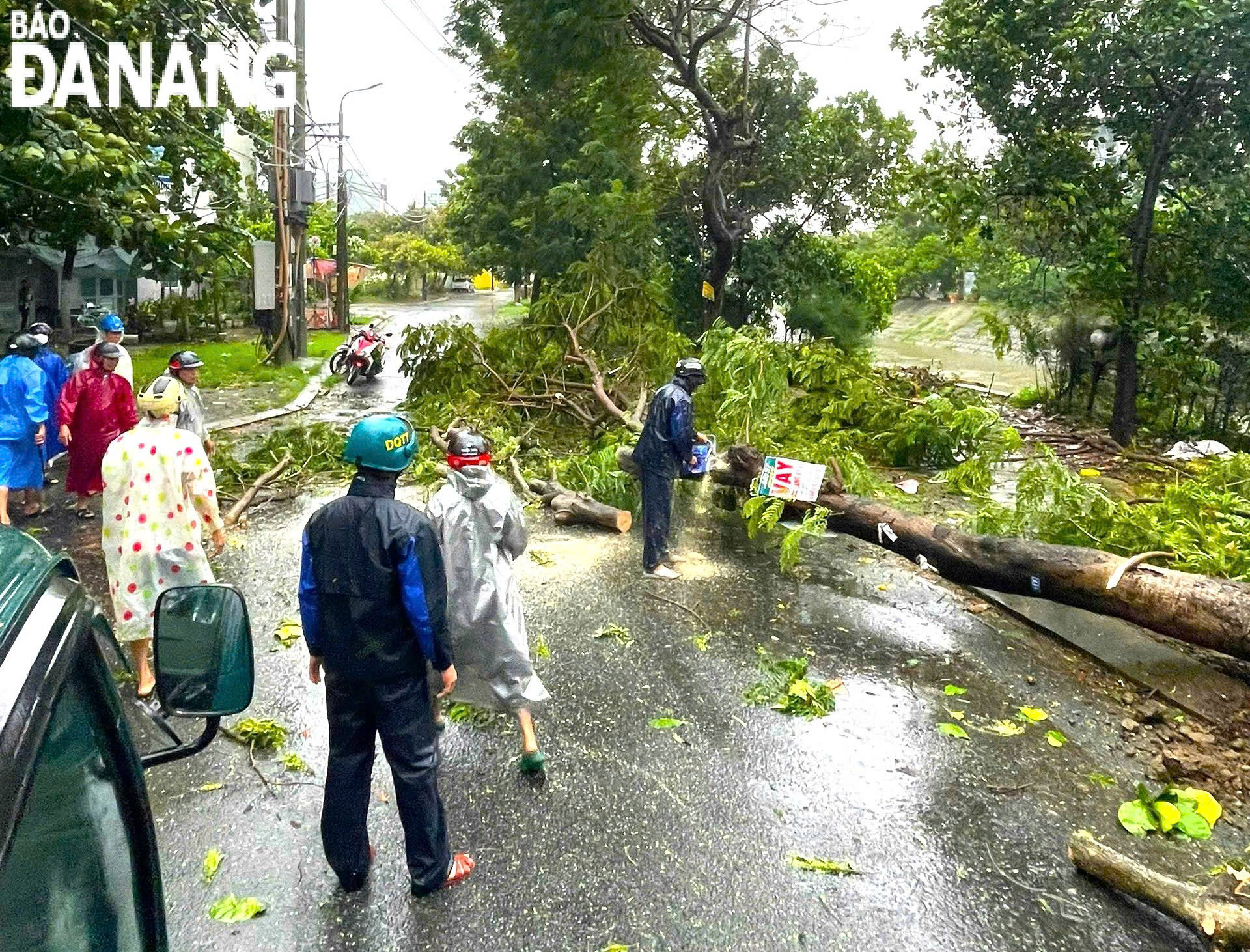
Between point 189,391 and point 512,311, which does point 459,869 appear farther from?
point 512,311

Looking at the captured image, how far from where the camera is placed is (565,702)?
517cm

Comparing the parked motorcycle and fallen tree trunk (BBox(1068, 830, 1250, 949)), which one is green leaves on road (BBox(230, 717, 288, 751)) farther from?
the parked motorcycle

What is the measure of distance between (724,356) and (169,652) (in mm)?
8671

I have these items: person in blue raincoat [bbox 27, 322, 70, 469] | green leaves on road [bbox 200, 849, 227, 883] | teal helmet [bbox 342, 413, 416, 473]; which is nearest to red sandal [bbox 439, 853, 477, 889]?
green leaves on road [bbox 200, 849, 227, 883]

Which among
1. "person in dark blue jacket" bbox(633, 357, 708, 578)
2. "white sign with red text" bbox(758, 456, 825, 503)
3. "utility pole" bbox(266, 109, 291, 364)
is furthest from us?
"utility pole" bbox(266, 109, 291, 364)

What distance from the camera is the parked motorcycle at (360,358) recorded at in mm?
18125

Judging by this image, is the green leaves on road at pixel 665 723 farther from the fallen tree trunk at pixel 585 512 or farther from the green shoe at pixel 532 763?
the fallen tree trunk at pixel 585 512

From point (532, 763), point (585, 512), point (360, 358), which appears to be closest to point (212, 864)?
point (532, 763)

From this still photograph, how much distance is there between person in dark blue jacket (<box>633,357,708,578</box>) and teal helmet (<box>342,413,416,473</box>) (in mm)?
3828

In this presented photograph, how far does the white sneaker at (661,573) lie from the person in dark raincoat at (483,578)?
3.08 metres

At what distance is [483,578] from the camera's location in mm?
4168

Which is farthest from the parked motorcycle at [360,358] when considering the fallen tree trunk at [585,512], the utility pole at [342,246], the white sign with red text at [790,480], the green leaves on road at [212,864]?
the green leaves on road at [212,864]

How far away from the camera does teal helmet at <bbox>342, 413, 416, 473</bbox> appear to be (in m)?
3.28

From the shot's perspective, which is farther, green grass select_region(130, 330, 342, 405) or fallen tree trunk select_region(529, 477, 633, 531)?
green grass select_region(130, 330, 342, 405)
